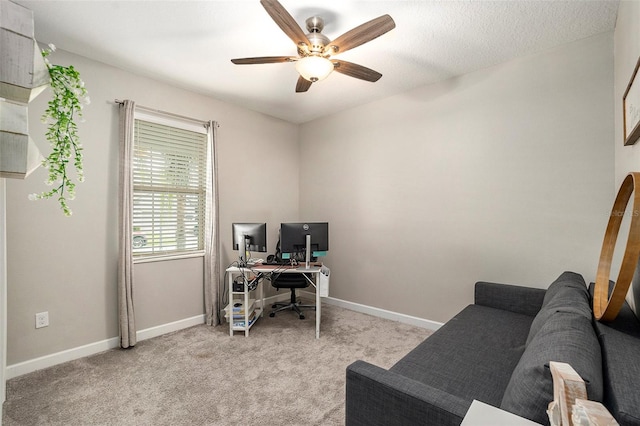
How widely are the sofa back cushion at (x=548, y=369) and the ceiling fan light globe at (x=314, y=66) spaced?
6.81ft

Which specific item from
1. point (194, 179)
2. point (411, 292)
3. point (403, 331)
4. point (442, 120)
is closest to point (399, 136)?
point (442, 120)

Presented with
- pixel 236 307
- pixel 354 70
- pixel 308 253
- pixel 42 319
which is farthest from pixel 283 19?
pixel 42 319

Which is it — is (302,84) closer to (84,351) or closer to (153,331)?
(153,331)

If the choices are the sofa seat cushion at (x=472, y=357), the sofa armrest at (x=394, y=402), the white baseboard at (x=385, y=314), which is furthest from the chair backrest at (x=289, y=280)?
the sofa armrest at (x=394, y=402)

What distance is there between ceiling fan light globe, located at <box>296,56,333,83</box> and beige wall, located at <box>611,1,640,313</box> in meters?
1.73

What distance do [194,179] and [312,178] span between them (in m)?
1.69

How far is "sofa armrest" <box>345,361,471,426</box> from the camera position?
1.07 metres

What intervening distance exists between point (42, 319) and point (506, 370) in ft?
11.3

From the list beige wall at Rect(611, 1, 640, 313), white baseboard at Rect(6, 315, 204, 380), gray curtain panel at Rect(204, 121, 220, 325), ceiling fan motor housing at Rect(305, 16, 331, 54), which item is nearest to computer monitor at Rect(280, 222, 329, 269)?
gray curtain panel at Rect(204, 121, 220, 325)

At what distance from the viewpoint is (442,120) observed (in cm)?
320

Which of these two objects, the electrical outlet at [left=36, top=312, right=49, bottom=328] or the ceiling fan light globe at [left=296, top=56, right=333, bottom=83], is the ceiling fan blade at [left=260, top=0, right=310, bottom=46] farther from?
the electrical outlet at [left=36, top=312, right=49, bottom=328]

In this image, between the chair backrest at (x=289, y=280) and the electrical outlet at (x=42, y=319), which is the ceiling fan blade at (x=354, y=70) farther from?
the electrical outlet at (x=42, y=319)

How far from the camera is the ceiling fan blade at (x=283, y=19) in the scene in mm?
1715

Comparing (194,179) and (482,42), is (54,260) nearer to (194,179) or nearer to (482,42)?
(194,179)
